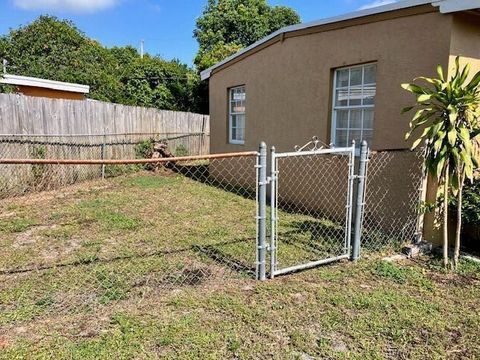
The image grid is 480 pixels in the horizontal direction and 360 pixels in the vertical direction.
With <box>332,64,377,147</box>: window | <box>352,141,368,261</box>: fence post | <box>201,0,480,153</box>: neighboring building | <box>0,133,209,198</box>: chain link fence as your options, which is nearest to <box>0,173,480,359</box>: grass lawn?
<box>352,141,368,261</box>: fence post

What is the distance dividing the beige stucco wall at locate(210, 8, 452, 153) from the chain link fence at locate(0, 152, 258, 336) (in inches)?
65.1

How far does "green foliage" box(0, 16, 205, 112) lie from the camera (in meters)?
19.2

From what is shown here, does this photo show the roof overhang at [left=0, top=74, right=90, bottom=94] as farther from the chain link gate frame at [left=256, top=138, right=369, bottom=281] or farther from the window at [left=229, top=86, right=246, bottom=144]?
the chain link gate frame at [left=256, top=138, right=369, bottom=281]

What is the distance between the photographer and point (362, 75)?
251 inches

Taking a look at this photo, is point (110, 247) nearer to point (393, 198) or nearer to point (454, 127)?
point (393, 198)

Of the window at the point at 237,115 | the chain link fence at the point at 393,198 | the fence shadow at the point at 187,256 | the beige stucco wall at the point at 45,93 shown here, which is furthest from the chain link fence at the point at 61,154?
the chain link fence at the point at 393,198

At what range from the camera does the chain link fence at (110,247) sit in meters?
3.65

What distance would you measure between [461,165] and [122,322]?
158 inches

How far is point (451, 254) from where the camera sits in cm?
493

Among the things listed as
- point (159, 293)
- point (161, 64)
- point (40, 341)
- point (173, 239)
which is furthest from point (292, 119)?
point (161, 64)

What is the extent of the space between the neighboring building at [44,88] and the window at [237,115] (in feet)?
23.1

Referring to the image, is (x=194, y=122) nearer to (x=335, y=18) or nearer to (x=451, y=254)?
(x=335, y=18)

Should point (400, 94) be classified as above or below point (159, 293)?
above

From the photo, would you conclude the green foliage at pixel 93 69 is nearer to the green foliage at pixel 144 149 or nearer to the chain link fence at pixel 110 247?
the green foliage at pixel 144 149
